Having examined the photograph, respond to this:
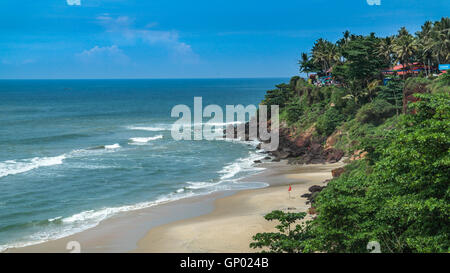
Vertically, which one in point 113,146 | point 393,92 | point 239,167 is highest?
point 393,92

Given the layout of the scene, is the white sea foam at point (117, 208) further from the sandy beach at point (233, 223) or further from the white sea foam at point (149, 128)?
the white sea foam at point (149, 128)

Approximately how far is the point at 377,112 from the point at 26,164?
46.0m

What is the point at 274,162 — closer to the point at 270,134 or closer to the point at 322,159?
the point at 322,159

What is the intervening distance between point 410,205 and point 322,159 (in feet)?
129

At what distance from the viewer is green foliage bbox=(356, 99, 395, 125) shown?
5444 centimetres

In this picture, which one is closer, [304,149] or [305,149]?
[304,149]

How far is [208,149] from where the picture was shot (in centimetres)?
6644

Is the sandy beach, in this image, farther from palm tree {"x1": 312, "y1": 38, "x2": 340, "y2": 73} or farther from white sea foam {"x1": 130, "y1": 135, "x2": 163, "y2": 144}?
palm tree {"x1": 312, "y1": 38, "x2": 340, "y2": 73}

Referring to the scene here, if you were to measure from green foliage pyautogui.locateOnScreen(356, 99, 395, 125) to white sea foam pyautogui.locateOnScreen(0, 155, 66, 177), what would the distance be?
40770 millimetres

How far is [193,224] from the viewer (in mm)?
32312

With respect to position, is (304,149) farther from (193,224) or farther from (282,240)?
(282,240)

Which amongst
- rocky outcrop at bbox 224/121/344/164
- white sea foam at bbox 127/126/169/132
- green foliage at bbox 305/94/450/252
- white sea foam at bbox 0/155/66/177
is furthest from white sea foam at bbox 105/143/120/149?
green foliage at bbox 305/94/450/252

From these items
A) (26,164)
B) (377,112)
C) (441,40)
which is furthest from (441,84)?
(26,164)
